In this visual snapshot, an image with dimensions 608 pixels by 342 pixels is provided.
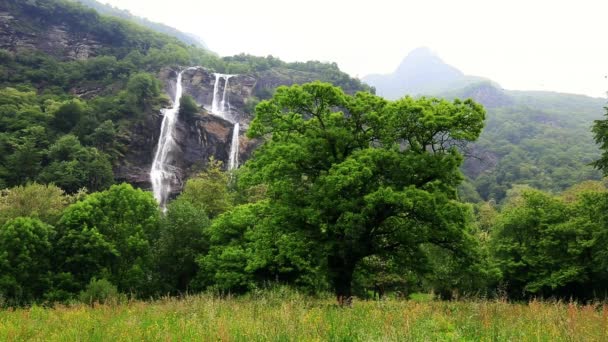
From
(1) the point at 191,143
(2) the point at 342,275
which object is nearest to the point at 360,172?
(2) the point at 342,275

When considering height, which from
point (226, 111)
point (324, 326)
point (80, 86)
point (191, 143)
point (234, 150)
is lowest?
point (234, 150)

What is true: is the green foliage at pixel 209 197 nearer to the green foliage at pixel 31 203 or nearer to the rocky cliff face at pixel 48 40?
the green foliage at pixel 31 203

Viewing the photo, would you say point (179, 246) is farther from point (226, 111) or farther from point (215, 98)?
point (215, 98)

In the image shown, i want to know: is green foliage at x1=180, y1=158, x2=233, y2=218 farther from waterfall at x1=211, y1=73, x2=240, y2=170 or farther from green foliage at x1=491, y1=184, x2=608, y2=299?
waterfall at x1=211, y1=73, x2=240, y2=170

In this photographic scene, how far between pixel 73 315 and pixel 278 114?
14.1 metres

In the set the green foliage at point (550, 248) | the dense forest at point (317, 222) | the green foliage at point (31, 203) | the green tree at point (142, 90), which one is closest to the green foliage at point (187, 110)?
the green tree at point (142, 90)

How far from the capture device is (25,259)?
28234 mm

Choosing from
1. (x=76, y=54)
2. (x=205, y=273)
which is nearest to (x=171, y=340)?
(x=205, y=273)

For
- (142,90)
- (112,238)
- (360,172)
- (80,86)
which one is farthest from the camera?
(80,86)

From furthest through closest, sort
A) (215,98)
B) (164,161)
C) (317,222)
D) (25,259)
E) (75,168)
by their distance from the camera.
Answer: (215,98) → (164,161) → (75,168) → (25,259) → (317,222)

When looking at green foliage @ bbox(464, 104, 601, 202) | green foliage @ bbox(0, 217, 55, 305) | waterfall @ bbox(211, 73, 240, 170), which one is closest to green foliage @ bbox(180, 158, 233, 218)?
green foliage @ bbox(0, 217, 55, 305)

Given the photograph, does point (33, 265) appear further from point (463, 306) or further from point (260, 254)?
point (463, 306)

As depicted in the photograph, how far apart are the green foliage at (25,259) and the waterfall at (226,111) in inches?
1967

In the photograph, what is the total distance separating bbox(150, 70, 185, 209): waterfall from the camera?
6912 cm
